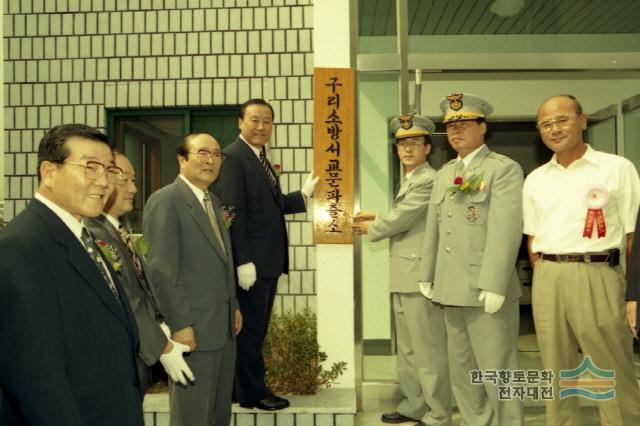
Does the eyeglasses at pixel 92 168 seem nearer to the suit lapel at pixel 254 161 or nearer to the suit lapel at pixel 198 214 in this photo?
the suit lapel at pixel 198 214

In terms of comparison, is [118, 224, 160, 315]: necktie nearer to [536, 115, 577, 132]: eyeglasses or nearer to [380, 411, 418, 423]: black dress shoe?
[380, 411, 418, 423]: black dress shoe

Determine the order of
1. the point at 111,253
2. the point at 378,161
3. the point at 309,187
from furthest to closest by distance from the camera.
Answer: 1. the point at 378,161
2. the point at 309,187
3. the point at 111,253

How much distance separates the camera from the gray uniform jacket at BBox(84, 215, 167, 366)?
7.59 ft

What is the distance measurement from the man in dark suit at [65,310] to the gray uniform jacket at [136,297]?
1.53 feet

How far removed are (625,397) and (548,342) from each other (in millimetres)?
464

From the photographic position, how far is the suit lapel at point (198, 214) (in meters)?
2.95

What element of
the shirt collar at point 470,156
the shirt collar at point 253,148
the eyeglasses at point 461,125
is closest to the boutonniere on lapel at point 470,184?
the shirt collar at point 470,156

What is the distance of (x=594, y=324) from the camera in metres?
3.00

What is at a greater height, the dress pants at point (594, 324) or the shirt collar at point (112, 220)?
the shirt collar at point (112, 220)

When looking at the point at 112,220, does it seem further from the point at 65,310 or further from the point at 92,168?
the point at 65,310

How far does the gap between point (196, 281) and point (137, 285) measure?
55cm

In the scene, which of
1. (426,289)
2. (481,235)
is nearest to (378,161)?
(426,289)

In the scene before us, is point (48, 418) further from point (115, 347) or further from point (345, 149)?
point (345, 149)

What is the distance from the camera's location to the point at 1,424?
1412 mm
